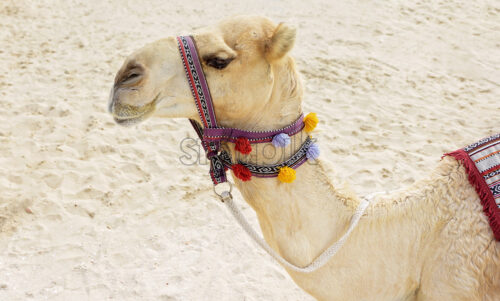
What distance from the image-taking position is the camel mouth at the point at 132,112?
1.78 meters

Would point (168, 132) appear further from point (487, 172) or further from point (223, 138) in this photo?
point (487, 172)

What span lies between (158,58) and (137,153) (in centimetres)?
363

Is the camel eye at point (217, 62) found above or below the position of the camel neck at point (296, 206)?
above

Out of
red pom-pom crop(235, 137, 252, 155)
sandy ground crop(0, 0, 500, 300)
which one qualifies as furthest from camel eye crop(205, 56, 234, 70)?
sandy ground crop(0, 0, 500, 300)

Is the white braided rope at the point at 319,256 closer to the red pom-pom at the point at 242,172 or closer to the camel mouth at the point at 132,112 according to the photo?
the red pom-pom at the point at 242,172

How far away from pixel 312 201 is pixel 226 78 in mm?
658

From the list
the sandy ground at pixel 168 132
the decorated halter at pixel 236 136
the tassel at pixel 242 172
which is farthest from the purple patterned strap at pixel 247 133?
the sandy ground at pixel 168 132

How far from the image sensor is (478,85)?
6.87m

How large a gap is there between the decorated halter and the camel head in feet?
0.10

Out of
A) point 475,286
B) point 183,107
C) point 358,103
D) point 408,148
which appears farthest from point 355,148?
point 183,107

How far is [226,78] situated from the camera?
6.05 feet

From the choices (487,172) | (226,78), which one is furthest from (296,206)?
(487,172)

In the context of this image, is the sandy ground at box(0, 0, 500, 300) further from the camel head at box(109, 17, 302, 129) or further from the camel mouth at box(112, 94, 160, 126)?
the camel mouth at box(112, 94, 160, 126)

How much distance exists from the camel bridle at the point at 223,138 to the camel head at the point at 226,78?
31 millimetres
